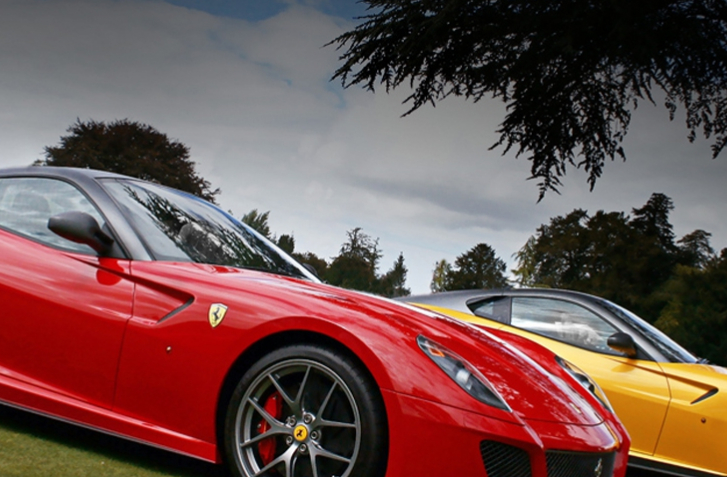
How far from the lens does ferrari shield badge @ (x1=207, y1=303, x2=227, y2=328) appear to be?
2.95 metres

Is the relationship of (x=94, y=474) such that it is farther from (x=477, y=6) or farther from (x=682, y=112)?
(x=682, y=112)

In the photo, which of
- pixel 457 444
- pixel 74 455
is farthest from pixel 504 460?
pixel 74 455

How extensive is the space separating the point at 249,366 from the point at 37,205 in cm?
167

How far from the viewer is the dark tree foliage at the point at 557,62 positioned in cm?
847

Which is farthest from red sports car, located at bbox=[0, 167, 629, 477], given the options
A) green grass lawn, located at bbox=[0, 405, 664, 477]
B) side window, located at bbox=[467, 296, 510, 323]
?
side window, located at bbox=[467, 296, 510, 323]

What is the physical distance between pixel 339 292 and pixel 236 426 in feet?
2.47

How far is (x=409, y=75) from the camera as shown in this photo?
9961 mm

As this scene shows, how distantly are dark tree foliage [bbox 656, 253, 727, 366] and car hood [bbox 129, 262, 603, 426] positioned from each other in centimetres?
1866

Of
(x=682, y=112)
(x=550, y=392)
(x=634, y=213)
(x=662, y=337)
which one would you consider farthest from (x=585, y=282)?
(x=550, y=392)

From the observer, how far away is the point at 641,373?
5355 mm

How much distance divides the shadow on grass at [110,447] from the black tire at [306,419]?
49cm

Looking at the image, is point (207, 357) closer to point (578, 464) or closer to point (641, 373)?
point (578, 464)

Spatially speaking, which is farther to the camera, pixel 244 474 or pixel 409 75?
pixel 409 75

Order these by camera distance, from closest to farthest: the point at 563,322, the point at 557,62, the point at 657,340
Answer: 1. the point at 657,340
2. the point at 563,322
3. the point at 557,62
